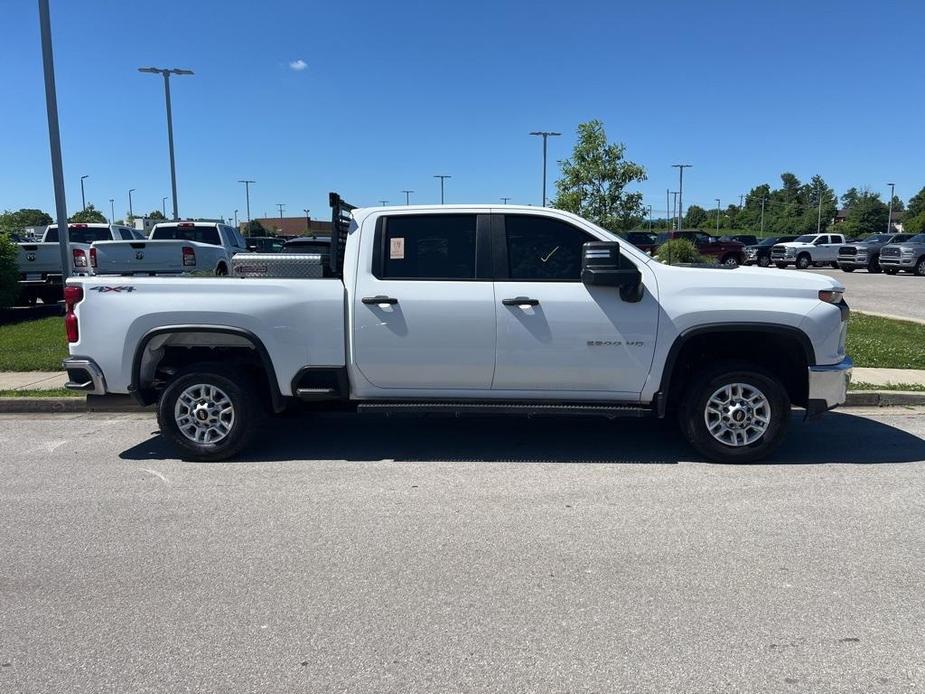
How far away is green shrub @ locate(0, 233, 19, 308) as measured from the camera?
14.4 m

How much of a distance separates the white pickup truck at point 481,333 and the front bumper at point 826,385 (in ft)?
0.04

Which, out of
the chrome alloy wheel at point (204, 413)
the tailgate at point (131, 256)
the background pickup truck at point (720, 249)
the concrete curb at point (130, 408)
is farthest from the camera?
the background pickup truck at point (720, 249)

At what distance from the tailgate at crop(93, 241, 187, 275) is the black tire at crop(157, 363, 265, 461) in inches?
266

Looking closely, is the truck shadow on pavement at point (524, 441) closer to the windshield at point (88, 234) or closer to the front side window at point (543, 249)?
the front side window at point (543, 249)

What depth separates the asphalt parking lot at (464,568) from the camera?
10.0 feet

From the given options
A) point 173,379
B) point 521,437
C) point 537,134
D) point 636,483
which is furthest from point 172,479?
point 537,134

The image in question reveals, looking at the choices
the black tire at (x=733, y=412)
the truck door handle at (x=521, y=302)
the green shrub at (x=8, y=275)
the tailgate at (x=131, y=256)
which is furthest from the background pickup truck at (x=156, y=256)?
the black tire at (x=733, y=412)

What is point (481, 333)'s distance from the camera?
5.56 meters

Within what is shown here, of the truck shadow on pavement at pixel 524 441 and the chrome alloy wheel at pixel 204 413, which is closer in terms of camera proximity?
the chrome alloy wheel at pixel 204 413

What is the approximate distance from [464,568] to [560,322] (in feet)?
7.28

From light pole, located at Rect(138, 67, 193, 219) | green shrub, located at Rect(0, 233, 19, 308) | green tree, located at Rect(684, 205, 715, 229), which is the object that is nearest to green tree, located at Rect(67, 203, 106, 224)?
light pole, located at Rect(138, 67, 193, 219)

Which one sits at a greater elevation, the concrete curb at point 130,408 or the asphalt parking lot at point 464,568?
the concrete curb at point 130,408

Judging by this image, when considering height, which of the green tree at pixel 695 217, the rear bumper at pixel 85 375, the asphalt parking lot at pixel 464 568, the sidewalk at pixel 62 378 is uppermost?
the green tree at pixel 695 217

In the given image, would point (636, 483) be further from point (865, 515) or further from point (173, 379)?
point (173, 379)
